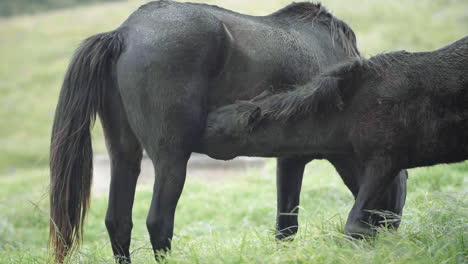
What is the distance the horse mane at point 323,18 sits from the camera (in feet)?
Result: 16.9

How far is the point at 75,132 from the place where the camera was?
14.4 feet

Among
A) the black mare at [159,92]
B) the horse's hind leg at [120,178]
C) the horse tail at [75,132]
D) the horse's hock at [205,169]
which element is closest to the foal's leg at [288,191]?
the black mare at [159,92]

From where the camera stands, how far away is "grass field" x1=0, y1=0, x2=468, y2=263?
3811mm

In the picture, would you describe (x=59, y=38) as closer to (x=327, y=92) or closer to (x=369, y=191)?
(x=327, y=92)

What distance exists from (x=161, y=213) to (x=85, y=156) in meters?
0.79

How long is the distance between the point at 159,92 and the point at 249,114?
0.62 m

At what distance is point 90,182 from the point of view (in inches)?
180

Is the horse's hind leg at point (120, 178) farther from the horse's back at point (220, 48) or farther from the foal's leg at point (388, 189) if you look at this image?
the foal's leg at point (388, 189)

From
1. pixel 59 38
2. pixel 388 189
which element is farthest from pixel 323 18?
pixel 59 38

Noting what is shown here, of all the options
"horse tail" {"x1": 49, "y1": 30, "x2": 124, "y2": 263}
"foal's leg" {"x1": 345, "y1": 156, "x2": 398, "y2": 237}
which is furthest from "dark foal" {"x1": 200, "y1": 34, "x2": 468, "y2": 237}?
"horse tail" {"x1": 49, "y1": 30, "x2": 124, "y2": 263}

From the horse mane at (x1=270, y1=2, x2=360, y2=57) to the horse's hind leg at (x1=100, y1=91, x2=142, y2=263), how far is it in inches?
63.9

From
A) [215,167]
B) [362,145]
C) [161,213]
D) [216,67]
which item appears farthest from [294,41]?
[215,167]

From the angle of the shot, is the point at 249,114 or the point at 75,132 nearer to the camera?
the point at 249,114

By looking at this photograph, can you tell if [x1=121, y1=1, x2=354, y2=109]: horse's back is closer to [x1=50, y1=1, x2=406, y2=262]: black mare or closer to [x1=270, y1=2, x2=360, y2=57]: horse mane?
[x1=50, y1=1, x2=406, y2=262]: black mare
